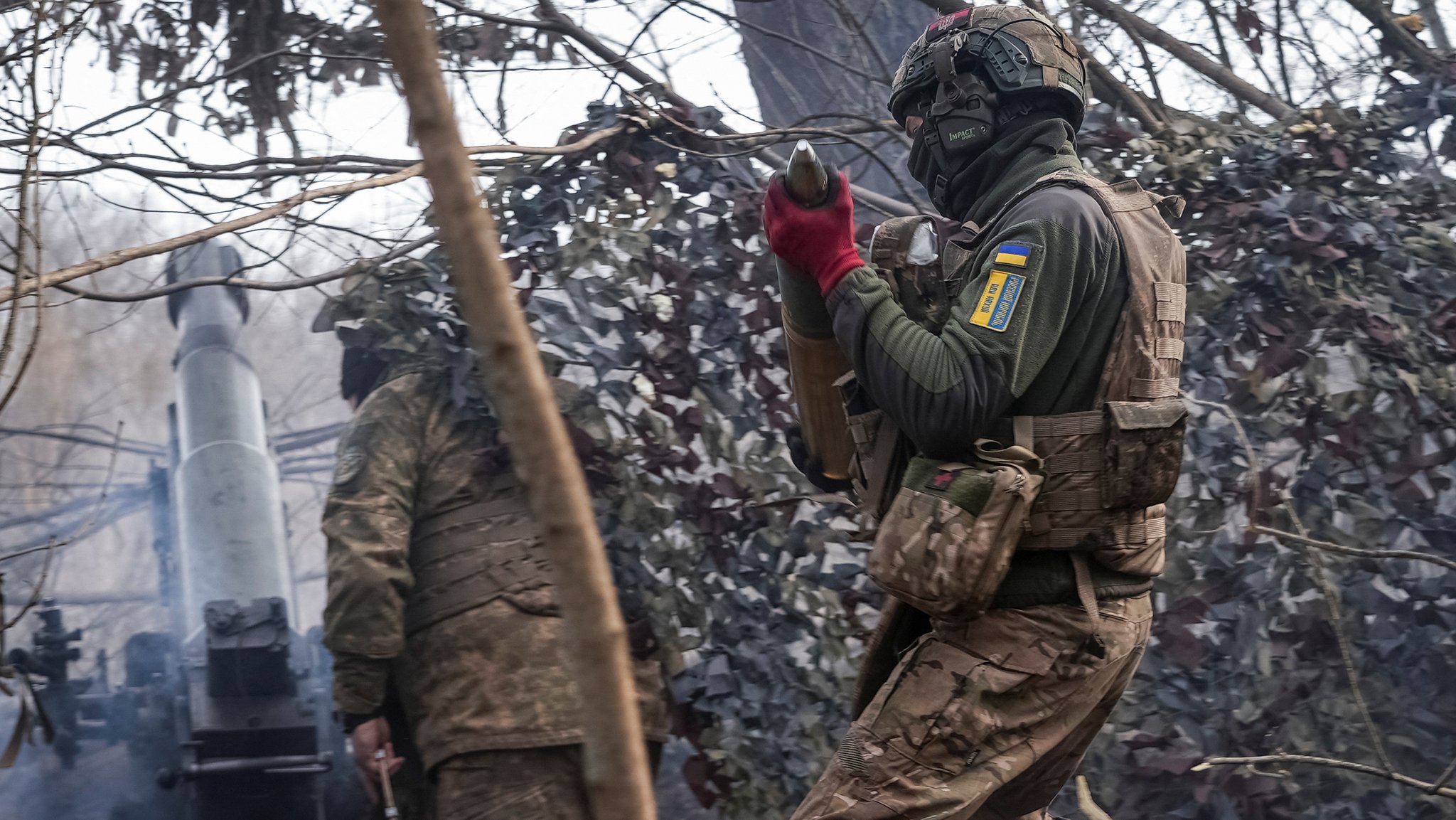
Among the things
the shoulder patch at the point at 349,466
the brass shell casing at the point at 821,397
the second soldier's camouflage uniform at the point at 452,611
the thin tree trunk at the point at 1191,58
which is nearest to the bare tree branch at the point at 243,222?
the second soldier's camouflage uniform at the point at 452,611

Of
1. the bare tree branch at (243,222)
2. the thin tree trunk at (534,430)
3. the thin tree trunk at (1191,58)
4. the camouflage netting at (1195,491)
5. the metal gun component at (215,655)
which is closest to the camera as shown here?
the thin tree trunk at (534,430)

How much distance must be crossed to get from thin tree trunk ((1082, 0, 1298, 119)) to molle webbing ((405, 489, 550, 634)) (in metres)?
2.67

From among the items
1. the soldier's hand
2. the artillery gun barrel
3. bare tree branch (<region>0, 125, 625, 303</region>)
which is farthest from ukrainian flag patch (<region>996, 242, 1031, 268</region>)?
the artillery gun barrel

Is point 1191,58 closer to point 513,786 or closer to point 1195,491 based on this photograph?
point 1195,491

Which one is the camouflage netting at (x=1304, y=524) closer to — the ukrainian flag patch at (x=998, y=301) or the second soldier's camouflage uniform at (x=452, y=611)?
the second soldier's camouflage uniform at (x=452, y=611)

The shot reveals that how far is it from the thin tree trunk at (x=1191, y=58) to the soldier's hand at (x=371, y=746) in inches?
131

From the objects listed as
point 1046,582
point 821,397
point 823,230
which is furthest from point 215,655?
point 1046,582

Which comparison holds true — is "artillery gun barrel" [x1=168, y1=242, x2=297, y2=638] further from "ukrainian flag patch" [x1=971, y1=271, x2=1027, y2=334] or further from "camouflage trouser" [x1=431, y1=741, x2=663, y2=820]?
"ukrainian flag patch" [x1=971, y1=271, x2=1027, y2=334]

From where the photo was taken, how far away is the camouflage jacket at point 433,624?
11.7 ft

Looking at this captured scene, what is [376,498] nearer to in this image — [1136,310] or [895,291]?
[895,291]

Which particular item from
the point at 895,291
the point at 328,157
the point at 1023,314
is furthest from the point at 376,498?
the point at 1023,314

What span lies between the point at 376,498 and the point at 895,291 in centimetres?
182

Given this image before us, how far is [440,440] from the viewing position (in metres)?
3.80

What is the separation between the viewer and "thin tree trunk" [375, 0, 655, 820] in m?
0.80
